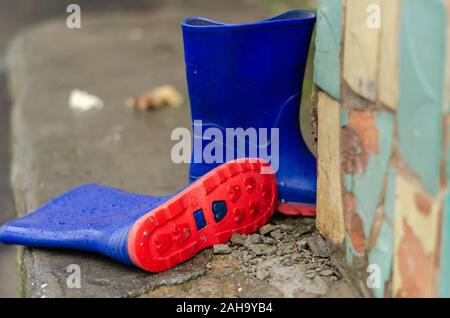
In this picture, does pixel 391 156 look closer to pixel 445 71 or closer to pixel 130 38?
pixel 445 71

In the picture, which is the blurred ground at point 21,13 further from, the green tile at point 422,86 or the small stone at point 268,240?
the green tile at point 422,86

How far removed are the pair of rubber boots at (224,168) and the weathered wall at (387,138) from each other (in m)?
0.16

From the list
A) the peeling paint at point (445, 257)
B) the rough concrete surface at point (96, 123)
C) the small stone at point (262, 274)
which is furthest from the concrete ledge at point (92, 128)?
the peeling paint at point (445, 257)

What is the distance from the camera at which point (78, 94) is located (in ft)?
11.2

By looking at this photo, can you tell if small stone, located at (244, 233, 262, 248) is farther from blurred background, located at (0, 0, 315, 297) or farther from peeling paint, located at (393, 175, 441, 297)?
blurred background, located at (0, 0, 315, 297)

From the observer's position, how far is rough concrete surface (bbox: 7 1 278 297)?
1.73m

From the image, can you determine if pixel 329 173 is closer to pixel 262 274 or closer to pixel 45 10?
pixel 262 274

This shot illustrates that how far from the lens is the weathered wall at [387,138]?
119cm

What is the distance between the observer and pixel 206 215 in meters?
1.74

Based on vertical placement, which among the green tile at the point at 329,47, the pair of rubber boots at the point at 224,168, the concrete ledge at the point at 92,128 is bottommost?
the concrete ledge at the point at 92,128

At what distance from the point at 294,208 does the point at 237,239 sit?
0.69 ft

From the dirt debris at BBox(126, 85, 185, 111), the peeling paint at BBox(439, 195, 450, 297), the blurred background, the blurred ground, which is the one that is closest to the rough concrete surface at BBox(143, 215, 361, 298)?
Result: the peeling paint at BBox(439, 195, 450, 297)

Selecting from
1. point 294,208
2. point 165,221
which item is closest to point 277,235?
point 294,208
